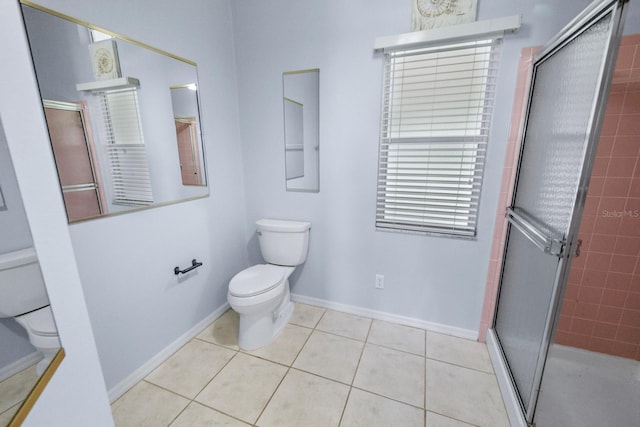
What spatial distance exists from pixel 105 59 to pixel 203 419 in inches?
71.9

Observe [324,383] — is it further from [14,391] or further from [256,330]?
[14,391]

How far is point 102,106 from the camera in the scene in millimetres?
1276

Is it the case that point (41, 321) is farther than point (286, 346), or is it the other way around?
point (286, 346)

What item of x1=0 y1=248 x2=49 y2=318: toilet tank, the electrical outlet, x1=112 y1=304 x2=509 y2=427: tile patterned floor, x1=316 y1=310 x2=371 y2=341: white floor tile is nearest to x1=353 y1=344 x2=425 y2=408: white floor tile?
x1=112 y1=304 x2=509 y2=427: tile patterned floor

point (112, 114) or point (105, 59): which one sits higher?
point (105, 59)

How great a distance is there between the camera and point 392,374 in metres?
1.60

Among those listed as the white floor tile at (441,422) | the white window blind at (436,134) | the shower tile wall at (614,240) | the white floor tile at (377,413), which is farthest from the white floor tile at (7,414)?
the shower tile wall at (614,240)

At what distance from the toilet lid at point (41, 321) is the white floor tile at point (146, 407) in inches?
37.2

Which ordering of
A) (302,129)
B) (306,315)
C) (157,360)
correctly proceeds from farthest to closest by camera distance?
(306,315), (302,129), (157,360)

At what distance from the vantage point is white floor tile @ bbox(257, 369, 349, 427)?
4.33 feet

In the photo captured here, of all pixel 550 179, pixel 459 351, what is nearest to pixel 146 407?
pixel 459 351

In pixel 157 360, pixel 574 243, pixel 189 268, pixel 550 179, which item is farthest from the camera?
pixel 189 268

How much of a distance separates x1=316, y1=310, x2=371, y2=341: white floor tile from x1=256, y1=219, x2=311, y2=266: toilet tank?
503mm

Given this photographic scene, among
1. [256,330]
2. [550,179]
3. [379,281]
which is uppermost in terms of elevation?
[550,179]
